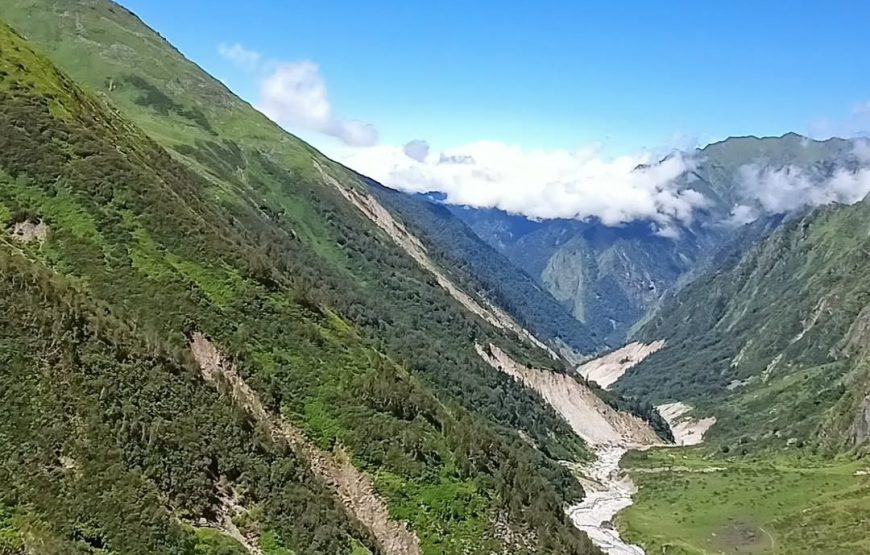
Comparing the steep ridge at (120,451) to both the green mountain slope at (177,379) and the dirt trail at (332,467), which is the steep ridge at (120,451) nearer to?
the green mountain slope at (177,379)

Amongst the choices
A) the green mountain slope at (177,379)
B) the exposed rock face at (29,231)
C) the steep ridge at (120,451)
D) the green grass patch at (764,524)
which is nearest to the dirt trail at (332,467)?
the green mountain slope at (177,379)

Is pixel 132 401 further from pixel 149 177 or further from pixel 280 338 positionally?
pixel 149 177

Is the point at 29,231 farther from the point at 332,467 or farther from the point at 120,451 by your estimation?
the point at 332,467

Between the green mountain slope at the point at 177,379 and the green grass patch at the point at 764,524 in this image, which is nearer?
the green mountain slope at the point at 177,379

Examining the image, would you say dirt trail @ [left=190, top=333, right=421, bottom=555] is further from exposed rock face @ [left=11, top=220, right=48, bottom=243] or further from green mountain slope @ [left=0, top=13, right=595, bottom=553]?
exposed rock face @ [left=11, top=220, right=48, bottom=243]

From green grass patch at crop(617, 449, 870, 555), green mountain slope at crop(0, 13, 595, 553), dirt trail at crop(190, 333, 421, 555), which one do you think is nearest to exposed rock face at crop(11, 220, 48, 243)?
green mountain slope at crop(0, 13, 595, 553)
